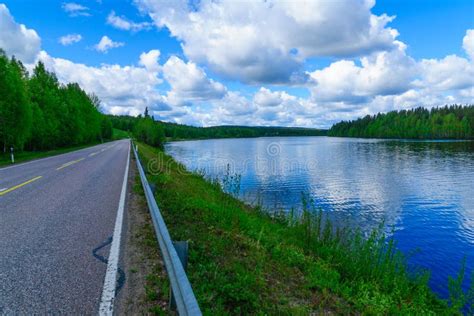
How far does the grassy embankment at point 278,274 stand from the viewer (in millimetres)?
3988

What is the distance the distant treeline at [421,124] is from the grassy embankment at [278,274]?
13165 cm

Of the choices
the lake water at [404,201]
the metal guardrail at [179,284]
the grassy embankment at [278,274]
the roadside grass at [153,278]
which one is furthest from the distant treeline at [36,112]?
the metal guardrail at [179,284]

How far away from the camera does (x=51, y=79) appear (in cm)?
4278

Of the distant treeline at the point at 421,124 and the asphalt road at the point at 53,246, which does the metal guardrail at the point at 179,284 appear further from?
the distant treeline at the point at 421,124

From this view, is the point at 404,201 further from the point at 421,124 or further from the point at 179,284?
the point at 421,124

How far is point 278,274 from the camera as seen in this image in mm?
5188

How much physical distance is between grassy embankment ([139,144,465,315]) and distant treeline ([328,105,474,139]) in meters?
132

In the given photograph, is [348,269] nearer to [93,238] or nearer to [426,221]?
[93,238]

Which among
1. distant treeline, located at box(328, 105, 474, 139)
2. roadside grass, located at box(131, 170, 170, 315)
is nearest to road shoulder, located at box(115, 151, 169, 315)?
roadside grass, located at box(131, 170, 170, 315)

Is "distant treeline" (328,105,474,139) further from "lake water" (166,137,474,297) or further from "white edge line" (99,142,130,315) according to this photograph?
"white edge line" (99,142,130,315)

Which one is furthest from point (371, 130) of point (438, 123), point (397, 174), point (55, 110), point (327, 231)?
point (327, 231)

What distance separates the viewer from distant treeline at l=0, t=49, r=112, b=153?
81.7 ft

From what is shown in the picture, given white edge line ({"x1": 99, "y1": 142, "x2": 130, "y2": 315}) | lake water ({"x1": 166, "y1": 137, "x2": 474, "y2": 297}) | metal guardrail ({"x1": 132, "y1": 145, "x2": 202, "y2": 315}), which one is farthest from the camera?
lake water ({"x1": 166, "y1": 137, "x2": 474, "y2": 297})

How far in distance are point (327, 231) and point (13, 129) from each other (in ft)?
95.7
